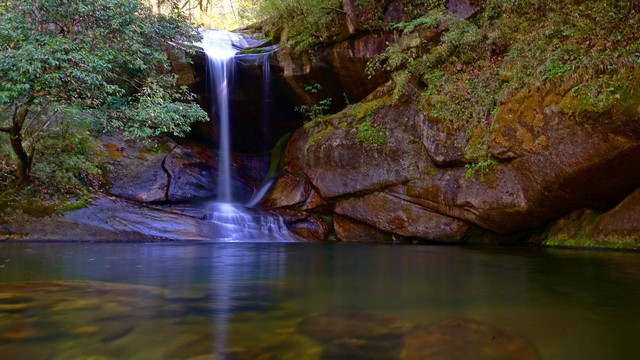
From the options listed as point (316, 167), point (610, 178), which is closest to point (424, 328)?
point (610, 178)

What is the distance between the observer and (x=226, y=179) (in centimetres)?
1484

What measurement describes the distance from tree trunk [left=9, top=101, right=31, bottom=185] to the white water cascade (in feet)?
16.0

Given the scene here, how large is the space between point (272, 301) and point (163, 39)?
11100 mm

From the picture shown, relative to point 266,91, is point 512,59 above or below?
below

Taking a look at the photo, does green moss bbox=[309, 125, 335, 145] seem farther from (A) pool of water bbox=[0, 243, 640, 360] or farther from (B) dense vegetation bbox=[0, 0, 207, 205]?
(A) pool of water bbox=[0, 243, 640, 360]

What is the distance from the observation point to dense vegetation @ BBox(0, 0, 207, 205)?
7.43m

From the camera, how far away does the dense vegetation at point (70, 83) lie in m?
7.43

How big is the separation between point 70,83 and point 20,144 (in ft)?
8.90

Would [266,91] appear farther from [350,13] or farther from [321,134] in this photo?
[350,13]

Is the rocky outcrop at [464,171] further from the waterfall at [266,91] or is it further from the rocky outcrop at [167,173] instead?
the rocky outcrop at [167,173]

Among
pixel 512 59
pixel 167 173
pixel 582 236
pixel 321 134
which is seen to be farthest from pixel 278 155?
pixel 582 236

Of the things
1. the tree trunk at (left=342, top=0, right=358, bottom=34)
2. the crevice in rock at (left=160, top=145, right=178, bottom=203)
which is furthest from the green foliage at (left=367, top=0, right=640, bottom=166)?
the crevice in rock at (left=160, top=145, right=178, bottom=203)

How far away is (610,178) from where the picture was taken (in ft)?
22.7

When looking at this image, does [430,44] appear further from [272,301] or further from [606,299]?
[272,301]
